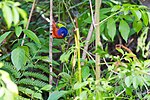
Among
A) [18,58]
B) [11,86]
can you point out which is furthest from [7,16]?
[18,58]

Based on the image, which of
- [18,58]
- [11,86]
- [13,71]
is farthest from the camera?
[13,71]

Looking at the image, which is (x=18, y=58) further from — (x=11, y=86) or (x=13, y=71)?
(x=11, y=86)

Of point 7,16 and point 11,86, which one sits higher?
point 7,16

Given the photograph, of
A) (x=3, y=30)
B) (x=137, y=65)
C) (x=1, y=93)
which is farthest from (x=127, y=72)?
(x=3, y=30)

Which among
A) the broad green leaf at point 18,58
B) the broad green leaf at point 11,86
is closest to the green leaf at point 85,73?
the broad green leaf at point 18,58

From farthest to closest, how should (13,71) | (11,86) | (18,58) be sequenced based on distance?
(13,71) → (18,58) → (11,86)

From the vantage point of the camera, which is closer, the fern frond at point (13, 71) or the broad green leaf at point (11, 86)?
the broad green leaf at point (11, 86)

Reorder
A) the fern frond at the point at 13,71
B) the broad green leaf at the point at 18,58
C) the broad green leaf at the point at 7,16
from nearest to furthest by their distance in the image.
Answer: the broad green leaf at the point at 7,16
the broad green leaf at the point at 18,58
the fern frond at the point at 13,71

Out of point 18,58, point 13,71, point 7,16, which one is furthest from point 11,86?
point 13,71

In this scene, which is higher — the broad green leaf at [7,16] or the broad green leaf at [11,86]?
the broad green leaf at [7,16]

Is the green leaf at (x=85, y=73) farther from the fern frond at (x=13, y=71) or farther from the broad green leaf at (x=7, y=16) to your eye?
the broad green leaf at (x=7, y=16)

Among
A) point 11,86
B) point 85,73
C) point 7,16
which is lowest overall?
point 85,73

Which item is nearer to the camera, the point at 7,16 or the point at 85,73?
the point at 7,16

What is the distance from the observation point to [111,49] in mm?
2535
